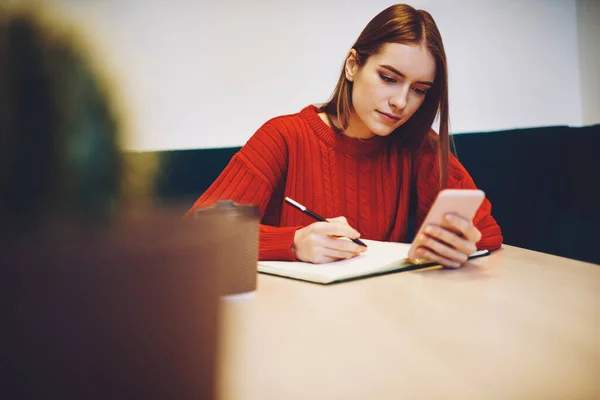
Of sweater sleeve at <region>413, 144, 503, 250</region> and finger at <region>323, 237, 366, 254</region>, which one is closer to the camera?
finger at <region>323, 237, 366, 254</region>

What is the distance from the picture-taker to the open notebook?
0.65 meters

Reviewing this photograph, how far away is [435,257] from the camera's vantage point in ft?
2.36

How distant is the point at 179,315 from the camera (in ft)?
0.50

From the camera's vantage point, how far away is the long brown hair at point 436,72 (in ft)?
3.50

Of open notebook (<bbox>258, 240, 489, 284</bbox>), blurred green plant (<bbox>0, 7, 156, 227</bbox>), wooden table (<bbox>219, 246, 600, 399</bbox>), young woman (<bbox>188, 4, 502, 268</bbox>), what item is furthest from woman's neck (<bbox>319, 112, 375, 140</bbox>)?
blurred green plant (<bbox>0, 7, 156, 227</bbox>)

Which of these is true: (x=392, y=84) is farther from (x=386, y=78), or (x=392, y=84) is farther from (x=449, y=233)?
Result: (x=449, y=233)

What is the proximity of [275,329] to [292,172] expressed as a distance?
2.43 feet

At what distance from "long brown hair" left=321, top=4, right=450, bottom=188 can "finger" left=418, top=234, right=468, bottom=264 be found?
1.41ft

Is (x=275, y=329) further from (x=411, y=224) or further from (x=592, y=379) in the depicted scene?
(x=411, y=224)

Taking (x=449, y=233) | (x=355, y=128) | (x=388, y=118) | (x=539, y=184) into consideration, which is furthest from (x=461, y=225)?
(x=539, y=184)

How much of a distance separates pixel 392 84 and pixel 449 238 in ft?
1.67

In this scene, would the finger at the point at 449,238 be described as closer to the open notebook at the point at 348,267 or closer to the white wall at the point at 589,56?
the open notebook at the point at 348,267

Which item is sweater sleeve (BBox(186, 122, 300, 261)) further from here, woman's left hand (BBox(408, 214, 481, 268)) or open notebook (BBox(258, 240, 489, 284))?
woman's left hand (BBox(408, 214, 481, 268))

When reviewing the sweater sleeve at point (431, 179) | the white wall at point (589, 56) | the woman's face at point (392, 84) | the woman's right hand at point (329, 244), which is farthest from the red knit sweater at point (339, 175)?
the white wall at point (589, 56)
